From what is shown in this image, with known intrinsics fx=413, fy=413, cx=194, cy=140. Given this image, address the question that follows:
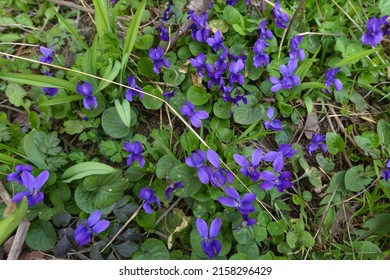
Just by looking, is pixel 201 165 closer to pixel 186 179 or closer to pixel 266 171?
pixel 186 179

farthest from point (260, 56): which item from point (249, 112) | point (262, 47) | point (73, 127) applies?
point (73, 127)

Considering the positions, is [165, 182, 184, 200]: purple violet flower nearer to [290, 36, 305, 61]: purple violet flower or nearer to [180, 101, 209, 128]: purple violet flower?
[180, 101, 209, 128]: purple violet flower

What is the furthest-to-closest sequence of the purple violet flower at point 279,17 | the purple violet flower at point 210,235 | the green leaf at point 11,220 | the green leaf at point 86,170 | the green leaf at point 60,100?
the purple violet flower at point 279,17, the green leaf at point 60,100, the green leaf at point 86,170, the purple violet flower at point 210,235, the green leaf at point 11,220

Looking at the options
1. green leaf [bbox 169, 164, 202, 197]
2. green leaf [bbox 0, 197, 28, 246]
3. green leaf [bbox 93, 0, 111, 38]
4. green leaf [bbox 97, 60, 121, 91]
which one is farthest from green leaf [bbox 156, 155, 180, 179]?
green leaf [bbox 93, 0, 111, 38]

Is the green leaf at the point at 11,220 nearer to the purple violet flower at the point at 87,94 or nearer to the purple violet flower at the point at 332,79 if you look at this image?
the purple violet flower at the point at 87,94

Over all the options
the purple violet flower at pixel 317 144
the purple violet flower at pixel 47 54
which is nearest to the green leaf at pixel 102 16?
the purple violet flower at pixel 47 54
